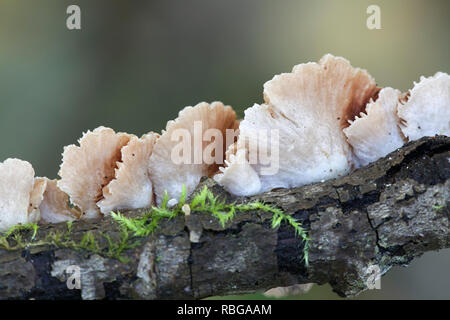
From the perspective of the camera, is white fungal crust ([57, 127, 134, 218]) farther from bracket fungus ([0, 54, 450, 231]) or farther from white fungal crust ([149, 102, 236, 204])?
white fungal crust ([149, 102, 236, 204])

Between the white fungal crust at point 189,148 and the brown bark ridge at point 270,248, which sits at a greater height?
the white fungal crust at point 189,148

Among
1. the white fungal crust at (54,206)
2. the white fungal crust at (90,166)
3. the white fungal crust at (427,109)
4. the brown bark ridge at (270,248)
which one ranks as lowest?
the brown bark ridge at (270,248)

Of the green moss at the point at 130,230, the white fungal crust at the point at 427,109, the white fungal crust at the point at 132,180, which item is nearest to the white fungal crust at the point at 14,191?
the green moss at the point at 130,230

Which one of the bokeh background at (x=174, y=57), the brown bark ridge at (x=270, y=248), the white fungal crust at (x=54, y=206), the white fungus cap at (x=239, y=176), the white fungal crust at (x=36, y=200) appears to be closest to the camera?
the brown bark ridge at (x=270, y=248)

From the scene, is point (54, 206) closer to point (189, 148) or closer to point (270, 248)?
point (189, 148)

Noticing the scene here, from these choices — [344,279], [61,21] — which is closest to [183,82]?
[61,21]

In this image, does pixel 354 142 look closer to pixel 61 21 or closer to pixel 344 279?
pixel 344 279

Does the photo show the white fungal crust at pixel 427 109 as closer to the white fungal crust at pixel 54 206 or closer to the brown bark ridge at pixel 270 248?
the brown bark ridge at pixel 270 248
